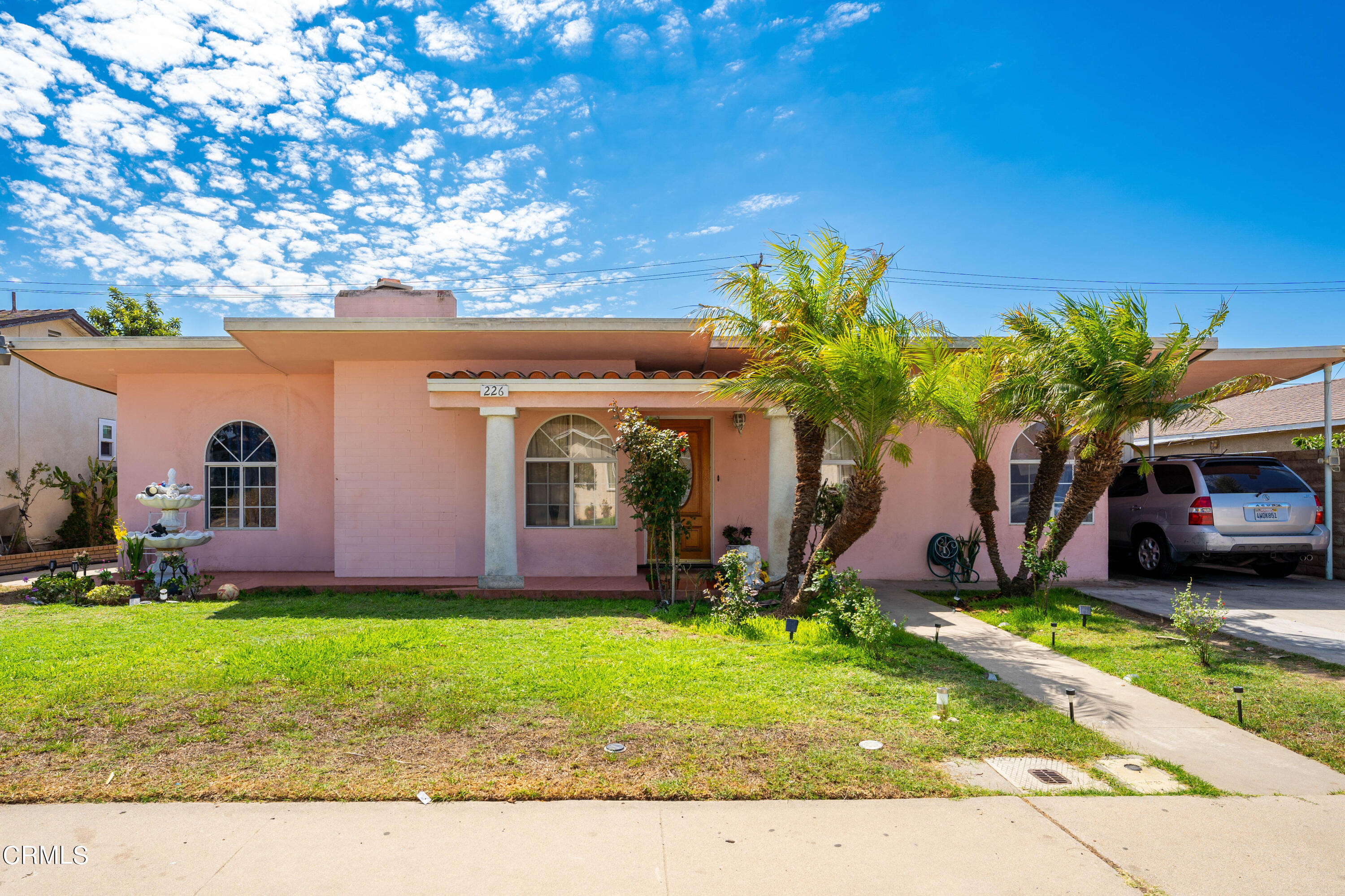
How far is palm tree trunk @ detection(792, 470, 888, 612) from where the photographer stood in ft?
25.0

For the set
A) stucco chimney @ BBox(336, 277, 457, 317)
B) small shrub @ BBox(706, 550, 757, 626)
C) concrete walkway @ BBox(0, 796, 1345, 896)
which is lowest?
concrete walkway @ BBox(0, 796, 1345, 896)

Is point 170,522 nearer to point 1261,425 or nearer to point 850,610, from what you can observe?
point 850,610

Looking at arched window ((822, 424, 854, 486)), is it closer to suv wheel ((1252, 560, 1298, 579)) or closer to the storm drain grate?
suv wheel ((1252, 560, 1298, 579))

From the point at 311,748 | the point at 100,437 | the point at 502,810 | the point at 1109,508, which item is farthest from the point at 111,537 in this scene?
the point at 1109,508

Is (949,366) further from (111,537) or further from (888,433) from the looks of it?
(111,537)

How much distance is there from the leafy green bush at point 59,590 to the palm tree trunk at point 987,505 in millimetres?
11828

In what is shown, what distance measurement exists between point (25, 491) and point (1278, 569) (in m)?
24.1

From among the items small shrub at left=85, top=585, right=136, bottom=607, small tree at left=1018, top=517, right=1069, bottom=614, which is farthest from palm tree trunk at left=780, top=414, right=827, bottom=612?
small shrub at left=85, top=585, right=136, bottom=607

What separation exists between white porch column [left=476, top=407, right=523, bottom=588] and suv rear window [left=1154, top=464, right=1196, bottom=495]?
9.95 metres

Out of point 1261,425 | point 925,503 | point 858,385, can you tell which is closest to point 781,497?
point 858,385

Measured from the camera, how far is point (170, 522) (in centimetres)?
1028

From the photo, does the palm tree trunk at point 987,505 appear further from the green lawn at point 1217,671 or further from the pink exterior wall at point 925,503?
the pink exterior wall at point 925,503

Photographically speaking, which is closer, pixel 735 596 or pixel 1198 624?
pixel 1198 624

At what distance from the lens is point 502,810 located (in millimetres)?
3516
